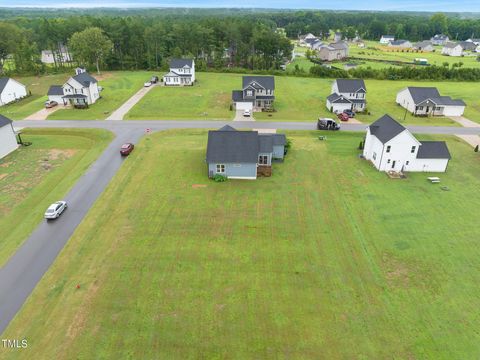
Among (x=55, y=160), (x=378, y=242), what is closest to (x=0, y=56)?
(x=55, y=160)

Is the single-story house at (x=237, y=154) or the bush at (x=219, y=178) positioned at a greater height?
the single-story house at (x=237, y=154)

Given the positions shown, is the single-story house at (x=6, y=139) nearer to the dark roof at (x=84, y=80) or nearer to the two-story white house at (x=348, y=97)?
the dark roof at (x=84, y=80)

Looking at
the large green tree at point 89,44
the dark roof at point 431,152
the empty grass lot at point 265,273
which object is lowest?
the empty grass lot at point 265,273

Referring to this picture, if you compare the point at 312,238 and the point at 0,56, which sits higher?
the point at 0,56

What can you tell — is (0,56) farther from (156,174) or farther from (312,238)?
(312,238)

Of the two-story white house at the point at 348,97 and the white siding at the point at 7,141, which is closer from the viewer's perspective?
the white siding at the point at 7,141

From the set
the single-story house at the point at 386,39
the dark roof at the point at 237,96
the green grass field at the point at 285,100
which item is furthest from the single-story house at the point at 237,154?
the single-story house at the point at 386,39
